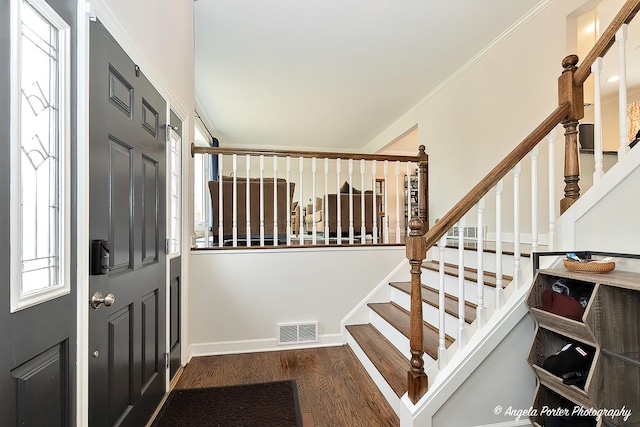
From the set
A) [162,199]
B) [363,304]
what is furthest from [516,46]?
[162,199]

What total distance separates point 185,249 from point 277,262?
2.61 feet

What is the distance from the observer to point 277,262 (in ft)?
9.49

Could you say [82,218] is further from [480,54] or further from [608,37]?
[480,54]

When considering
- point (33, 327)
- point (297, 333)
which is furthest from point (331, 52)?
point (33, 327)

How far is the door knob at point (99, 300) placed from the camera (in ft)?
3.95

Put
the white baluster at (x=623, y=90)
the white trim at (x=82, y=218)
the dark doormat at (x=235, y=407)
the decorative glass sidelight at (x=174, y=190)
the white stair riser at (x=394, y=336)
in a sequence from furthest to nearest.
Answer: the decorative glass sidelight at (x=174, y=190) < the white stair riser at (x=394, y=336) < the dark doormat at (x=235, y=407) < the white baluster at (x=623, y=90) < the white trim at (x=82, y=218)

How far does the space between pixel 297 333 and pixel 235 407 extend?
979mm

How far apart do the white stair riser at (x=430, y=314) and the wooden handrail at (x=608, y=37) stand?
5.21ft

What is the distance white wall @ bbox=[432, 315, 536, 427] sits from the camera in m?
1.69

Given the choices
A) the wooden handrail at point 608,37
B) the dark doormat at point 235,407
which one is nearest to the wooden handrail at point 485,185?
the wooden handrail at point 608,37

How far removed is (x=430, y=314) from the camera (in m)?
2.30

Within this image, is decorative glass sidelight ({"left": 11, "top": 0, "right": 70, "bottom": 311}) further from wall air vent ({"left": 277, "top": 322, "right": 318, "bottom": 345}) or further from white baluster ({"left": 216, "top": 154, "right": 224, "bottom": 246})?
wall air vent ({"left": 277, "top": 322, "right": 318, "bottom": 345})

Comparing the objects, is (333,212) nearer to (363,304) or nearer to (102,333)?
(363,304)

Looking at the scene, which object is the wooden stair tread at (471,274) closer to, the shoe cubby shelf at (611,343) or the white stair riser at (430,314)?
the white stair riser at (430,314)
